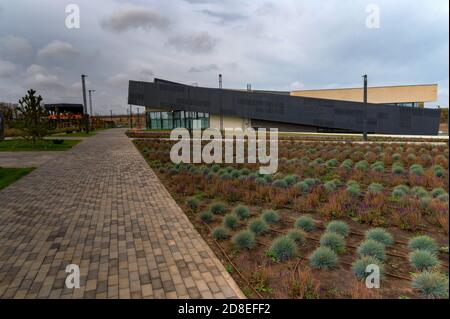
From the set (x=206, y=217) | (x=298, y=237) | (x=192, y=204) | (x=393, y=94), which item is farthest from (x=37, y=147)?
(x=393, y=94)

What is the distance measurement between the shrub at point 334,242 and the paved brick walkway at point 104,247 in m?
1.82

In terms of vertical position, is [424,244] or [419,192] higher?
[419,192]

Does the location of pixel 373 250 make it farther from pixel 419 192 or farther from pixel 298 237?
pixel 419 192

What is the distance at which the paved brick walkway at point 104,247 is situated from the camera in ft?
11.1

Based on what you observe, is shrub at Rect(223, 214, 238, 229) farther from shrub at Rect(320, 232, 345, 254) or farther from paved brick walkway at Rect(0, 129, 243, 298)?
shrub at Rect(320, 232, 345, 254)

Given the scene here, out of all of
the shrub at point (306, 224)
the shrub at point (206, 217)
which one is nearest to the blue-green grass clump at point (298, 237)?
the shrub at point (306, 224)

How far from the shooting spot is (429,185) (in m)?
7.76

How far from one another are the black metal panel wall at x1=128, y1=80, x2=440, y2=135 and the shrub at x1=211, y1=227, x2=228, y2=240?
41836 mm

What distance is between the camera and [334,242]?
4.42 meters

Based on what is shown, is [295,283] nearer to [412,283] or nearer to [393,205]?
[412,283]

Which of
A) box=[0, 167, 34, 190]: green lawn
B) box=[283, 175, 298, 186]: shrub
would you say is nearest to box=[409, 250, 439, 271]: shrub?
box=[283, 175, 298, 186]: shrub

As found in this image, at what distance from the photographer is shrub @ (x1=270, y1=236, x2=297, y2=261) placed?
164 inches

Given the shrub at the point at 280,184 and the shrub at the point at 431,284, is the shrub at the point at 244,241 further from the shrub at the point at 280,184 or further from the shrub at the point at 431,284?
the shrub at the point at 280,184

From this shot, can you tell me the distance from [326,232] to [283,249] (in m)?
1.09
